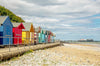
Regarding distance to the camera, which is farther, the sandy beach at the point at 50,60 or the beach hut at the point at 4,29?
the beach hut at the point at 4,29

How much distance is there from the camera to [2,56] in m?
11.5

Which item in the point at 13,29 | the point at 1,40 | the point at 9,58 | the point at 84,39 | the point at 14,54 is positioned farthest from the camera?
the point at 84,39

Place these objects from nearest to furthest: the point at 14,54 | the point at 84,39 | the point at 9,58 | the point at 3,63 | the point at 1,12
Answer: the point at 3,63 → the point at 9,58 → the point at 14,54 → the point at 1,12 → the point at 84,39

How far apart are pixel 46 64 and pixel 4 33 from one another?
10.6 metres

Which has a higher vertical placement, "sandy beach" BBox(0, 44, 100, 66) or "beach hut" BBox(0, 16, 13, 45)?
"beach hut" BBox(0, 16, 13, 45)

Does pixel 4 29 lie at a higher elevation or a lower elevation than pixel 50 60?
higher

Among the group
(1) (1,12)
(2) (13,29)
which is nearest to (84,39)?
(1) (1,12)

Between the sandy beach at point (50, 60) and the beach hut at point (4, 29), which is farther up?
the beach hut at point (4, 29)

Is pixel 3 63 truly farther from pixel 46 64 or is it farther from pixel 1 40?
pixel 1 40

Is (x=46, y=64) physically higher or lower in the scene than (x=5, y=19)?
lower

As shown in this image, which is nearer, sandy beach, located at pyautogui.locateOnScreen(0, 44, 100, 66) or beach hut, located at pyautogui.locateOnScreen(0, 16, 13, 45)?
sandy beach, located at pyautogui.locateOnScreen(0, 44, 100, 66)

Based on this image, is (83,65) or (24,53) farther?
(24,53)

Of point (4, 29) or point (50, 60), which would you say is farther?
point (4, 29)

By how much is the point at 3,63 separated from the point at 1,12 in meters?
42.0
